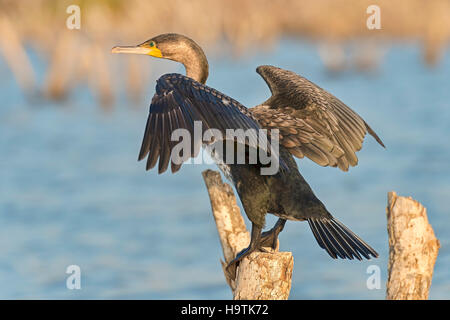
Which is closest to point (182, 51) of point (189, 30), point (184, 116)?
point (184, 116)

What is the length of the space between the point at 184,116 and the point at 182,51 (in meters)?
1.37

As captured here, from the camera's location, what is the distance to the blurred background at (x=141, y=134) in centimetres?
826

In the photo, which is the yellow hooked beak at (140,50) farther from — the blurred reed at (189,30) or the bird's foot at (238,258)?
the blurred reed at (189,30)

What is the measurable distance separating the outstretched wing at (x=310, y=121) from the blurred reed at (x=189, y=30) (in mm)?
9406

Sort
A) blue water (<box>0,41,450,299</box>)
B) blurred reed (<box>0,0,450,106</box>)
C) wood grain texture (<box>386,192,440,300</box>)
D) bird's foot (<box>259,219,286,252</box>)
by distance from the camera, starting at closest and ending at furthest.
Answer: wood grain texture (<box>386,192,440,300</box>) → bird's foot (<box>259,219,286,252</box>) → blue water (<box>0,41,450,299</box>) → blurred reed (<box>0,0,450,106</box>)

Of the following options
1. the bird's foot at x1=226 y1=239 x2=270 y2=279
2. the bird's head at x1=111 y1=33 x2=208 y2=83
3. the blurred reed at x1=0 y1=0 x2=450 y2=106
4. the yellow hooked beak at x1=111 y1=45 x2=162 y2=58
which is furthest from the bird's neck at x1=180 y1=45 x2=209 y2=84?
the blurred reed at x1=0 y1=0 x2=450 y2=106

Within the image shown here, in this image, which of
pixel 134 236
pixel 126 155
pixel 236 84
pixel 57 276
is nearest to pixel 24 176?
pixel 126 155

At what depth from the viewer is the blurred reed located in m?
15.5

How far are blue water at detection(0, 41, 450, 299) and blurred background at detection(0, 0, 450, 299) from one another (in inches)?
1.2

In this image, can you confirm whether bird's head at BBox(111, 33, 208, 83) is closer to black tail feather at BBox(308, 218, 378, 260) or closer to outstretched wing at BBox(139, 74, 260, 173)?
outstretched wing at BBox(139, 74, 260, 173)

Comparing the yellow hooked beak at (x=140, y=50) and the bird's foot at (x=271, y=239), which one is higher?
the yellow hooked beak at (x=140, y=50)

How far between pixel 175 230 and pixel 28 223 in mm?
1866

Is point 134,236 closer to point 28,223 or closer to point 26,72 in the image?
point 28,223

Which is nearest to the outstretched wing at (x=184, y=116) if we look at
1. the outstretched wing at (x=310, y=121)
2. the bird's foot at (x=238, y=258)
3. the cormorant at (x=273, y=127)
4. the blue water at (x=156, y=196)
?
the cormorant at (x=273, y=127)
